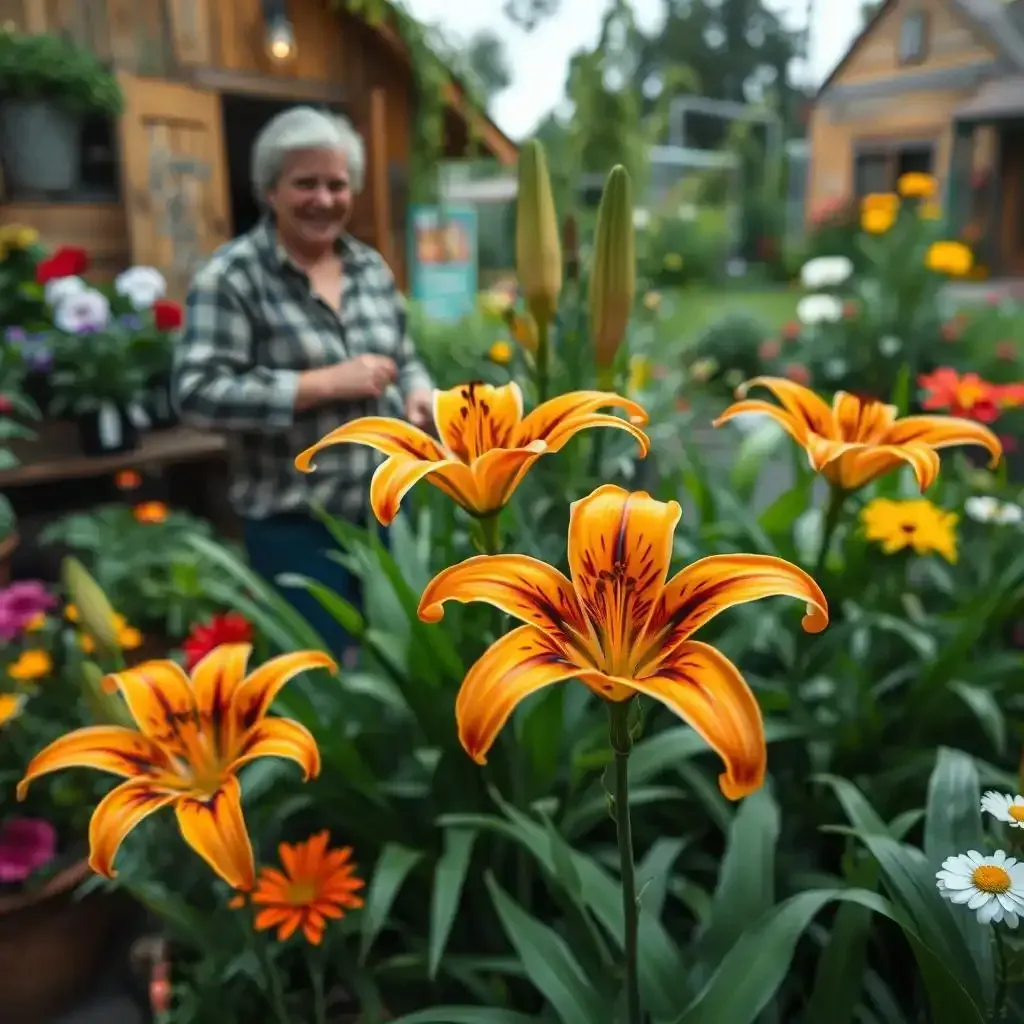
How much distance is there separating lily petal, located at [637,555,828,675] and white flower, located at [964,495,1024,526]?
2.75 ft

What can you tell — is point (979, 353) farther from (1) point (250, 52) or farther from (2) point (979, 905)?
(2) point (979, 905)

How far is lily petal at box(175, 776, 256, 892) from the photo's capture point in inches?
17.6

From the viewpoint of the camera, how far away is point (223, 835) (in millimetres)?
453

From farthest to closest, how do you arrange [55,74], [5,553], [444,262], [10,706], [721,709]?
[444,262] → [55,74] → [5,553] → [10,706] → [721,709]

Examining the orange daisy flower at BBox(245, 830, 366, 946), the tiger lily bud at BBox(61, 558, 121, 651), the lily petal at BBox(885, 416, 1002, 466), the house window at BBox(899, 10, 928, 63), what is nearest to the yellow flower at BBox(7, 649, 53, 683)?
the tiger lily bud at BBox(61, 558, 121, 651)

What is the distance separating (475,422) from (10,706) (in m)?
0.79

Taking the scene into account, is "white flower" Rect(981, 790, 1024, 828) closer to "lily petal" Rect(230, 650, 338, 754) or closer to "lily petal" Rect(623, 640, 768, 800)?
"lily petal" Rect(623, 640, 768, 800)

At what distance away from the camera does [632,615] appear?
1.36 ft

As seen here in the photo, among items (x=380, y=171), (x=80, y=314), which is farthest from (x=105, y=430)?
(x=380, y=171)

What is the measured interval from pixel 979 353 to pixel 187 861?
2.77 meters

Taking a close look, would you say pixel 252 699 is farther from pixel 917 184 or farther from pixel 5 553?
pixel 917 184

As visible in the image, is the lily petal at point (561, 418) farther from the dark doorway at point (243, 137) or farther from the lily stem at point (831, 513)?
the dark doorway at point (243, 137)

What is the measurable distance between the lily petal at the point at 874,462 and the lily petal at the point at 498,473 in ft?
0.67

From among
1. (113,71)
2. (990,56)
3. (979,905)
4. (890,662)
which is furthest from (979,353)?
(979,905)
